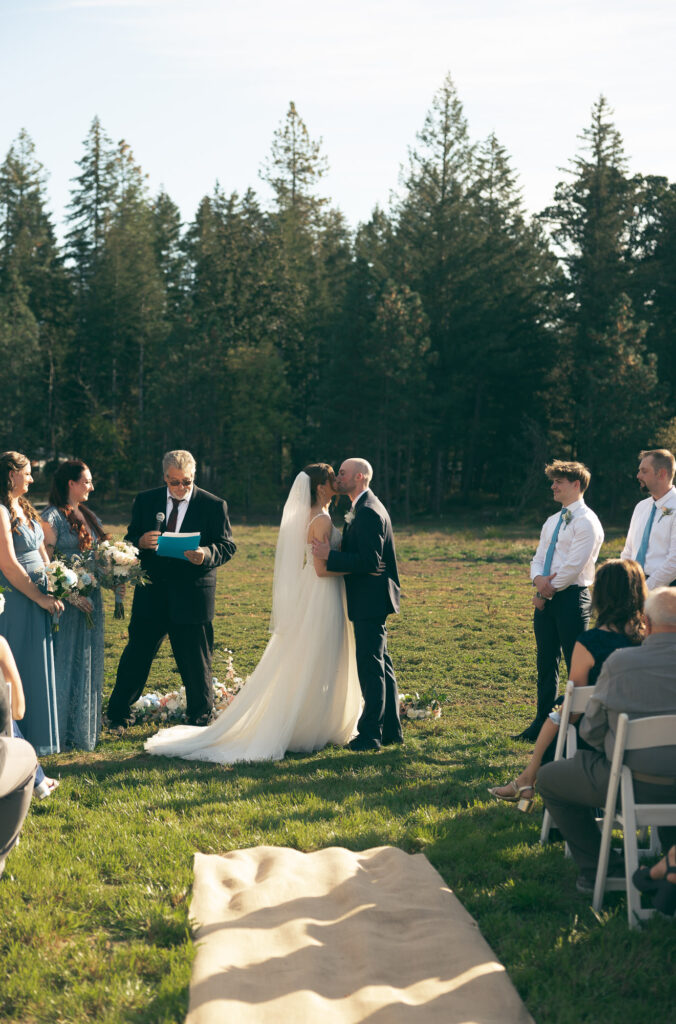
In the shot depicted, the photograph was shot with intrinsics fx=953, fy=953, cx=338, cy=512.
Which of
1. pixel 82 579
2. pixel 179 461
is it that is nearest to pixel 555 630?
pixel 179 461

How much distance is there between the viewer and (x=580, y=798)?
489 centimetres

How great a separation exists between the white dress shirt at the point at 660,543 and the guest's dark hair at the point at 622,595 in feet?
7.45

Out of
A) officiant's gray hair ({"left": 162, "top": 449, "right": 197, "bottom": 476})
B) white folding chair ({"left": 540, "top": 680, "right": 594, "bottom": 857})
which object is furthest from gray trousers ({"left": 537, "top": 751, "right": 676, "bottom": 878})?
officiant's gray hair ({"left": 162, "top": 449, "right": 197, "bottom": 476})

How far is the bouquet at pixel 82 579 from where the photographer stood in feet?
24.6

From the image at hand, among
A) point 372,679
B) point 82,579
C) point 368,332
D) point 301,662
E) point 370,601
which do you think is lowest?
point 372,679

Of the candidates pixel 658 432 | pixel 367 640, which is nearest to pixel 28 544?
pixel 367 640

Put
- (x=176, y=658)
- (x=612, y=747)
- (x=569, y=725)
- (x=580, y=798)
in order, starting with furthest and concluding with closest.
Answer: (x=176, y=658), (x=569, y=725), (x=580, y=798), (x=612, y=747)

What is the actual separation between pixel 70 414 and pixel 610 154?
101 ft

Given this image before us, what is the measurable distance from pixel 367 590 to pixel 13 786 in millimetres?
3978

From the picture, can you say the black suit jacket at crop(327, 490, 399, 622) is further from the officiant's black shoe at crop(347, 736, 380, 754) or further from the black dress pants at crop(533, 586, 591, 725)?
the black dress pants at crop(533, 586, 591, 725)

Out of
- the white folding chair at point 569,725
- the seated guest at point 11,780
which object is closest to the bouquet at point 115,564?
the seated guest at point 11,780

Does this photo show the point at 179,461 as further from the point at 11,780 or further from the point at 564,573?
the point at 11,780

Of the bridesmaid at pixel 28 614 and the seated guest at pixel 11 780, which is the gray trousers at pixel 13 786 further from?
the bridesmaid at pixel 28 614

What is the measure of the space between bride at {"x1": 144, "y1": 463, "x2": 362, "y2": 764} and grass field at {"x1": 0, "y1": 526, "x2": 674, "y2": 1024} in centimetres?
36
